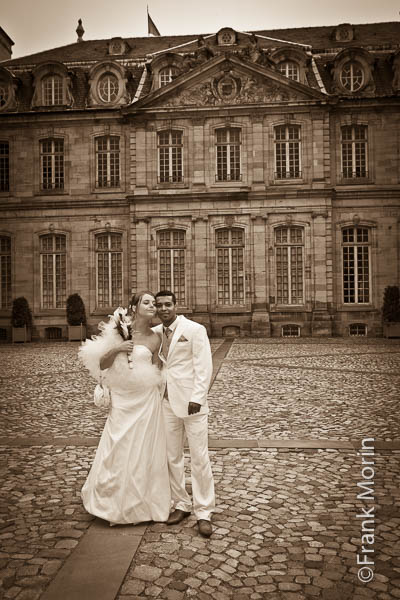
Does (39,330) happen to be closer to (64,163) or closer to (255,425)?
(64,163)

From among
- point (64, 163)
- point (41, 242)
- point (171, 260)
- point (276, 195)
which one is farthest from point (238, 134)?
point (41, 242)

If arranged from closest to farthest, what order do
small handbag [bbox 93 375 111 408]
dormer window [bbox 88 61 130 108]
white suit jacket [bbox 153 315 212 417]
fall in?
1. white suit jacket [bbox 153 315 212 417]
2. small handbag [bbox 93 375 111 408]
3. dormer window [bbox 88 61 130 108]

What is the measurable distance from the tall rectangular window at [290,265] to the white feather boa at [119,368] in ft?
61.3

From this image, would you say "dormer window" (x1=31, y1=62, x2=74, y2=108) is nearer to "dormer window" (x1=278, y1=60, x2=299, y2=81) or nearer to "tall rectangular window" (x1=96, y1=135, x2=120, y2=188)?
"tall rectangular window" (x1=96, y1=135, x2=120, y2=188)

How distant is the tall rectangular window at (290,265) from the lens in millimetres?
22656

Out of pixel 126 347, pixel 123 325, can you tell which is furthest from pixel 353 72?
pixel 126 347

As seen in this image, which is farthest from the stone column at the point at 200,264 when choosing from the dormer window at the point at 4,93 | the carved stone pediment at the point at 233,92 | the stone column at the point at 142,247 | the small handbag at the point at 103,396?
the small handbag at the point at 103,396

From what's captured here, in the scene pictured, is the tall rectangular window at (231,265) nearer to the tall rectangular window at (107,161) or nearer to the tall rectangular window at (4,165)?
the tall rectangular window at (107,161)

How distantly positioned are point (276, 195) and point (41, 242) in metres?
9.99

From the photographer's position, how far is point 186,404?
419cm

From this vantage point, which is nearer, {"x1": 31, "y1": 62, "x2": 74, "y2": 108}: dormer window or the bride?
the bride

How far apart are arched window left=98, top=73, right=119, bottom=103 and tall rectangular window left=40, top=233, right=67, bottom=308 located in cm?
608

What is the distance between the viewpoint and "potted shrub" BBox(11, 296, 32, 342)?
2280 cm

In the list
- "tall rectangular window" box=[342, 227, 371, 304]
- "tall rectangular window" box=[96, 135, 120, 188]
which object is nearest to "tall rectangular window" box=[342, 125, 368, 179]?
"tall rectangular window" box=[342, 227, 371, 304]
